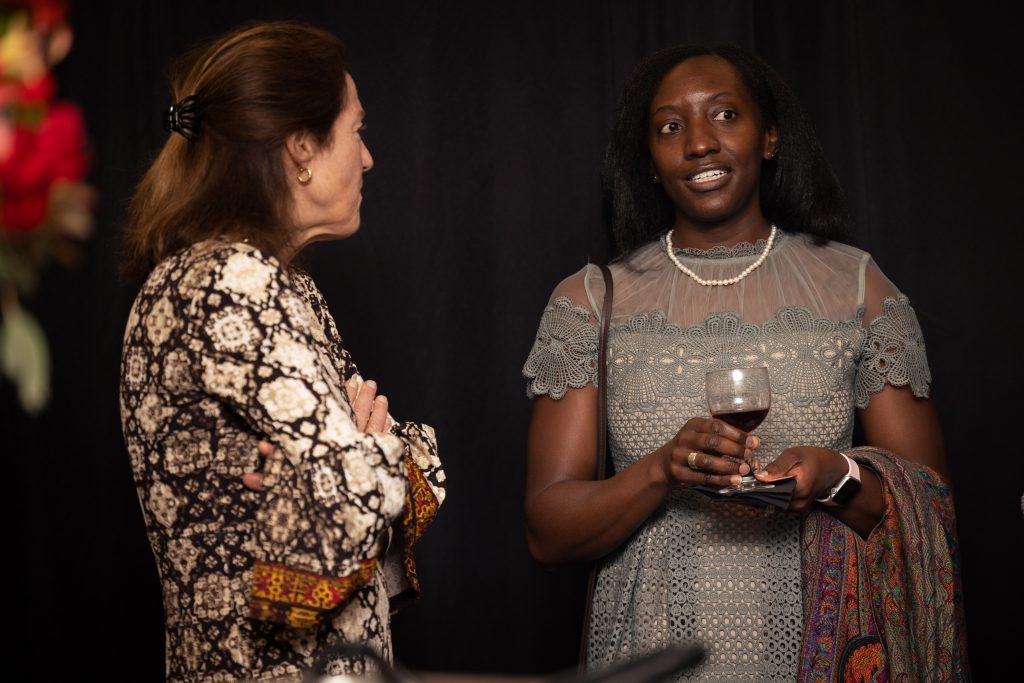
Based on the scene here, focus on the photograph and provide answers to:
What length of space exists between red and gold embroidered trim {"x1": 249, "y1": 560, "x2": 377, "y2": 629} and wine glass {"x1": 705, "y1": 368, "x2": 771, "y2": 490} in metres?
0.75

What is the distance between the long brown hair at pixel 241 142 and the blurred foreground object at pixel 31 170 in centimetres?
94

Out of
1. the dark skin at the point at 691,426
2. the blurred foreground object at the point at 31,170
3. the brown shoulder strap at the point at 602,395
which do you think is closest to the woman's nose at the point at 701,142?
the dark skin at the point at 691,426

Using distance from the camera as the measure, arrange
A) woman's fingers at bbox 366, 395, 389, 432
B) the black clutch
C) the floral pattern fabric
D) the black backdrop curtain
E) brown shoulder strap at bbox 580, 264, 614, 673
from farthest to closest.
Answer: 1. the black backdrop curtain
2. brown shoulder strap at bbox 580, 264, 614, 673
3. the black clutch
4. woman's fingers at bbox 366, 395, 389, 432
5. the floral pattern fabric

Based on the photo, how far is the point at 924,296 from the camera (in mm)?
3383

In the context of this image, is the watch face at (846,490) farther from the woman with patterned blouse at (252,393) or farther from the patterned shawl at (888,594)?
the woman with patterned blouse at (252,393)

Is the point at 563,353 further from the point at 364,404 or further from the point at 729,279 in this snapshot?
the point at 364,404

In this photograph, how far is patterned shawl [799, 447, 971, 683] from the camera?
2.18m

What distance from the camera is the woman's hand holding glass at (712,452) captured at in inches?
80.0

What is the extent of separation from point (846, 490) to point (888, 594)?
22cm

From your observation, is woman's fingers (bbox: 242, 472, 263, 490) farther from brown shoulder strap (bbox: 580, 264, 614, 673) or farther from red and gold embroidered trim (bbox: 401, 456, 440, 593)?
brown shoulder strap (bbox: 580, 264, 614, 673)

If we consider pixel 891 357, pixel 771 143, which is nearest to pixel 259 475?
pixel 891 357

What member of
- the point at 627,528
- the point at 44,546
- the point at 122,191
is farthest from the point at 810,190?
the point at 44,546

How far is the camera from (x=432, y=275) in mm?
3682

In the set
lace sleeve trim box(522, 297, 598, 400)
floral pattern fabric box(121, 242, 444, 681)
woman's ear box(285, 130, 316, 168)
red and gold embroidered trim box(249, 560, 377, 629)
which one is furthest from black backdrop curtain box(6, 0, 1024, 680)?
red and gold embroidered trim box(249, 560, 377, 629)
